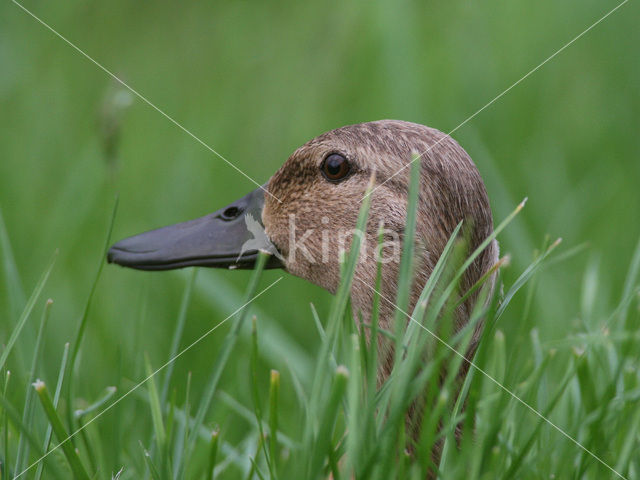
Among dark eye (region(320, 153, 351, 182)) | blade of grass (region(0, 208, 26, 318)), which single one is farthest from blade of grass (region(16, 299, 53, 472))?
dark eye (region(320, 153, 351, 182))

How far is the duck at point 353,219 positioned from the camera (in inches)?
65.4

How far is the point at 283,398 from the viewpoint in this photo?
268 centimetres

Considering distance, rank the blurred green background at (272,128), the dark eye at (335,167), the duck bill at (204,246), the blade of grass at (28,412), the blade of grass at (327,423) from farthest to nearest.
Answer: the blurred green background at (272,128) < the duck bill at (204,246) < the dark eye at (335,167) < the blade of grass at (28,412) < the blade of grass at (327,423)

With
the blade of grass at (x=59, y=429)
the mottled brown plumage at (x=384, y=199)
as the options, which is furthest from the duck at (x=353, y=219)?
the blade of grass at (x=59, y=429)

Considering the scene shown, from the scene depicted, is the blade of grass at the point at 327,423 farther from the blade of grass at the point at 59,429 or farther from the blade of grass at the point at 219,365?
the blade of grass at the point at 59,429

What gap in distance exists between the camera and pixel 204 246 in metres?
1.91

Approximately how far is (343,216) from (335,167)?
0.10 metres

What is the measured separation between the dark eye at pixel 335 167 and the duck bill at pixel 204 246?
0.22 metres

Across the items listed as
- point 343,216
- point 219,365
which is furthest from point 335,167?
point 219,365

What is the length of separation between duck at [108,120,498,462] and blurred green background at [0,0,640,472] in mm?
356

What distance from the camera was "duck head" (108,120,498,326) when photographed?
1.66 m

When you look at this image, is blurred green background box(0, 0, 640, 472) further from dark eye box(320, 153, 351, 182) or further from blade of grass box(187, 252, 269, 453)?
dark eye box(320, 153, 351, 182)

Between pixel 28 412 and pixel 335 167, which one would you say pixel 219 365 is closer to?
pixel 28 412

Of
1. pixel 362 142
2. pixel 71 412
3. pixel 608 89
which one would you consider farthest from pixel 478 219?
pixel 608 89
